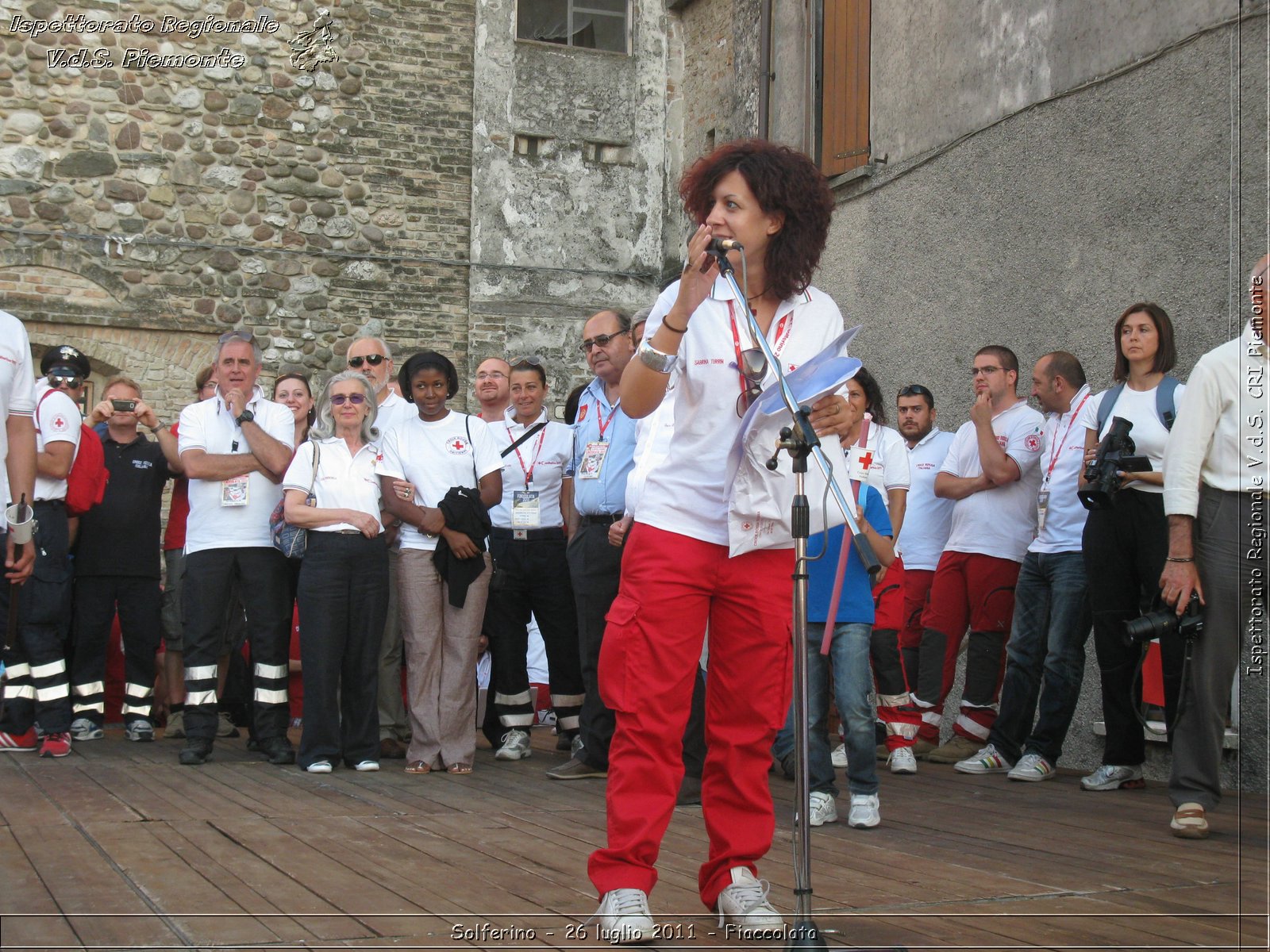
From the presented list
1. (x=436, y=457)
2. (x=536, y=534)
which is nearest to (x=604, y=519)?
(x=536, y=534)

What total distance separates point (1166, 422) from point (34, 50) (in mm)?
11609

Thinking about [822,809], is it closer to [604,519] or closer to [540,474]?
[604,519]

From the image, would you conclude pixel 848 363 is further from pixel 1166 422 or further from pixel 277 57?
pixel 277 57

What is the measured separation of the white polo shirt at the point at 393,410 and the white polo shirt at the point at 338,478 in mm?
635

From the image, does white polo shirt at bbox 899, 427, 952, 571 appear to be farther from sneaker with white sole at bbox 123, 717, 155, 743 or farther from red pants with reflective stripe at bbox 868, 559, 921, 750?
sneaker with white sole at bbox 123, 717, 155, 743

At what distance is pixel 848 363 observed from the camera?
11.0 feet

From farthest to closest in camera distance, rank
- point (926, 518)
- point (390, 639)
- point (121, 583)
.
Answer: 1. point (926, 518)
2. point (121, 583)
3. point (390, 639)

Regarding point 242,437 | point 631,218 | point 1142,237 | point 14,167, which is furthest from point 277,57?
point 1142,237

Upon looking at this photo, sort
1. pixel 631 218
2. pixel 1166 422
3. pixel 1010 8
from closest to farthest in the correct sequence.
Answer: pixel 1166 422 → pixel 1010 8 → pixel 631 218

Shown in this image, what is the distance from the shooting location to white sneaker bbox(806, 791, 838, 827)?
537cm

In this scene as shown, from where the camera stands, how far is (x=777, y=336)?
3.69 m

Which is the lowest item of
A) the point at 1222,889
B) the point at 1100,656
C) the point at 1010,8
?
the point at 1222,889

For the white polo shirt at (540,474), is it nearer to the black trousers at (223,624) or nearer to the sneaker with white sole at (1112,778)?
the black trousers at (223,624)

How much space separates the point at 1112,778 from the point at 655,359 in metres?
4.10
